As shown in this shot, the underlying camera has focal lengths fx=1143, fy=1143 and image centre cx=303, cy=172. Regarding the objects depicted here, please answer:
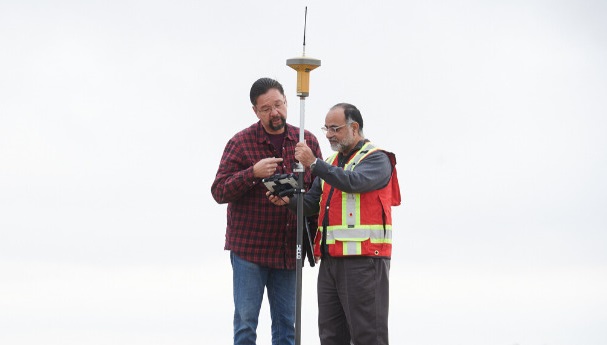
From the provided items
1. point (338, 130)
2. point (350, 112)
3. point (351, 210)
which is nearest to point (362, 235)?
point (351, 210)

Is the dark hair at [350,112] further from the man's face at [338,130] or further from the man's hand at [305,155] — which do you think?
the man's hand at [305,155]

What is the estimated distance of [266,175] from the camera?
24.8ft

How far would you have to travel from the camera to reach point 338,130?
7.52 meters

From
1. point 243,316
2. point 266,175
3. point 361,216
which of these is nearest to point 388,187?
point 361,216

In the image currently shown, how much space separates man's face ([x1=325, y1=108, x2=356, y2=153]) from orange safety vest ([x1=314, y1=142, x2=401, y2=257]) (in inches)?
4.1

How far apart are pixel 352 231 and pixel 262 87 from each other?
3.97ft

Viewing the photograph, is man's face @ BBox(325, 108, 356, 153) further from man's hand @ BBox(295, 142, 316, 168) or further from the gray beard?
the gray beard

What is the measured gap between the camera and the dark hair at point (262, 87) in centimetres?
779

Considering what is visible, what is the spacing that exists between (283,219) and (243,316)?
73 centimetres

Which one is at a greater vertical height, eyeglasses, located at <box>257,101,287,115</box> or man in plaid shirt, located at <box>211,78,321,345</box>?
eyeglasses, located at <box>257,101,287,115</box>

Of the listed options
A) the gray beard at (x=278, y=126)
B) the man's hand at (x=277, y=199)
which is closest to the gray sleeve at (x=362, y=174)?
the man's hand at (x=277, y=199)

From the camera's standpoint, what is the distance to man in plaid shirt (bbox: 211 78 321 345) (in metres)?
7.79

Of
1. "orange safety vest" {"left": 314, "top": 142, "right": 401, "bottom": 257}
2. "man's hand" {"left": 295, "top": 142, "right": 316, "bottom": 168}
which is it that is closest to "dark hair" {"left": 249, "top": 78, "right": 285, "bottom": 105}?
"man's hand" {"left": 295, "top": 142, "right": 316, "bottom": 168}

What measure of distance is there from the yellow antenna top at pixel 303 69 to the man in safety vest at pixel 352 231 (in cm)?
24
